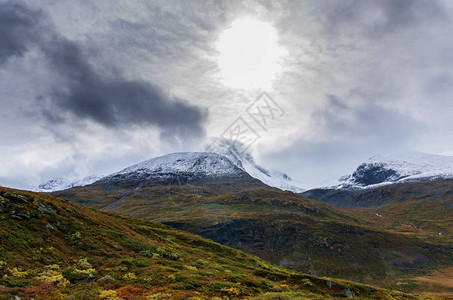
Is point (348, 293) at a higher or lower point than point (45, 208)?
lower

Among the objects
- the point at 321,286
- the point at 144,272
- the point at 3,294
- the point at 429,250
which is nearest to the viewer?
the point at 3,294

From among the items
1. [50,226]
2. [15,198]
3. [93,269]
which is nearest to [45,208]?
[15,198]

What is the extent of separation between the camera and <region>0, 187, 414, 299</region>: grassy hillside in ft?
54.4

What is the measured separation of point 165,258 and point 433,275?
3977 inches

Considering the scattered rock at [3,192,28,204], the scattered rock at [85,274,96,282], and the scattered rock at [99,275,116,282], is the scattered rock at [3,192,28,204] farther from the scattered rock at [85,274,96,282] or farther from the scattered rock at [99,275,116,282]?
the scattered rock at [99,275,116,282]

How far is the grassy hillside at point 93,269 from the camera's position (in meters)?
16.6

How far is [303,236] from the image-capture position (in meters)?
114

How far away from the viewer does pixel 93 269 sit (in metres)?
20.4

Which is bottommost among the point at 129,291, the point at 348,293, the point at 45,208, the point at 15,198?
the point at 348,293

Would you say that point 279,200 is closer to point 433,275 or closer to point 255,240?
point 255,240

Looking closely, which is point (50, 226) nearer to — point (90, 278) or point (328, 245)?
point (90, 278)

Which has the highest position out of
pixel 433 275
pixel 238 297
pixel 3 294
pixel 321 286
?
pixel 3 294

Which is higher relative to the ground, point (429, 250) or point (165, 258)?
point (165, 258)

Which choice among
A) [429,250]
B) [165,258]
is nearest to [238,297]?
[165,258]
